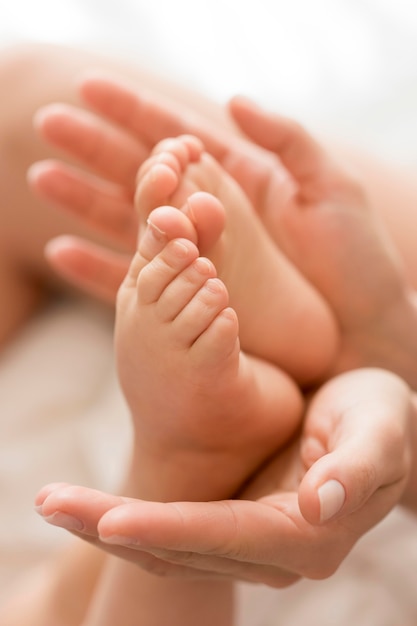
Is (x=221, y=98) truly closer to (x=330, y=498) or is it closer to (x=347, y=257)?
(x=347, y=257)

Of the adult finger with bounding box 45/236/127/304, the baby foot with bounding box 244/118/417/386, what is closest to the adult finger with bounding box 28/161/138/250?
the adult finger with bounding box 45/236/127/304

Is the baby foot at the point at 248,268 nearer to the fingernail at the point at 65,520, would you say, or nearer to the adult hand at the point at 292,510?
the adult hand at the point at 292,510

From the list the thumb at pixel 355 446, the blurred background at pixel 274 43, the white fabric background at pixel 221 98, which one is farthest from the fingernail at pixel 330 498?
the blurred background at pixel 274 43

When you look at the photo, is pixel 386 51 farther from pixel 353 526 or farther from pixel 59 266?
pixel 353 526

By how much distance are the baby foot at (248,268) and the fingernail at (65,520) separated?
214 millimetres

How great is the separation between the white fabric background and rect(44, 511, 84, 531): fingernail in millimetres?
317

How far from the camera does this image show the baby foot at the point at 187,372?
1.74ft

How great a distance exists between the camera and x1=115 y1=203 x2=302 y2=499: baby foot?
0.53 metres

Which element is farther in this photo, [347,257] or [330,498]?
[347,257]

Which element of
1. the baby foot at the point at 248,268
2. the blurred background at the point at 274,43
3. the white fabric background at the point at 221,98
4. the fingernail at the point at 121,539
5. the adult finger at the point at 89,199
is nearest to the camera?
the fingernail at the point at 121,539

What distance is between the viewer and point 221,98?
1.28 meters

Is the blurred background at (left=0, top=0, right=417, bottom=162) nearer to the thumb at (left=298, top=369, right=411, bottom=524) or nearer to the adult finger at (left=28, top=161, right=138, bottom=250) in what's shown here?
the adult finger at (left=28, top=161, right=138, bottom=250)

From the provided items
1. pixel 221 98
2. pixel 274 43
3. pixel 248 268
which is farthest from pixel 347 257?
pixel 274 43

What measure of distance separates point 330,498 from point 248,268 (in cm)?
24
